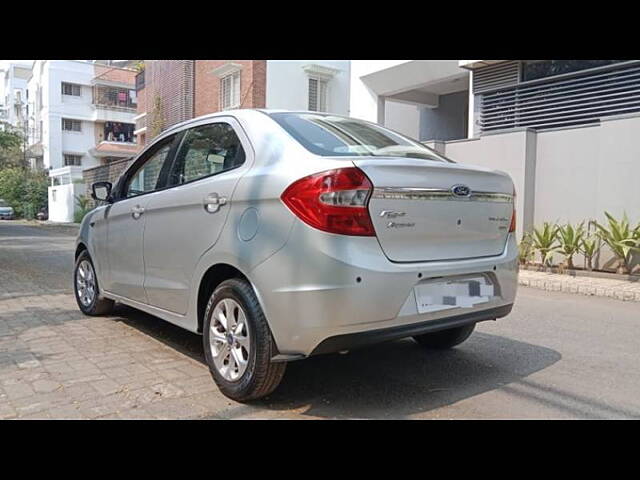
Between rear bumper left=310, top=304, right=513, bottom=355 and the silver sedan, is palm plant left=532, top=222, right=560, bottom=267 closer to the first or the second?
the silver sedan

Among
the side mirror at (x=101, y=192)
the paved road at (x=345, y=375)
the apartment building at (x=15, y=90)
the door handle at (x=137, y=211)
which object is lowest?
the paved road at (x=345, y=375)

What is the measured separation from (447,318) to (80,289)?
4254 millimetres

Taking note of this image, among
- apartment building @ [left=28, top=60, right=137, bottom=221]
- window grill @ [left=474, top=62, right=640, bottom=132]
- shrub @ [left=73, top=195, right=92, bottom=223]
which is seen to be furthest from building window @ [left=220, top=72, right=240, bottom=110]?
apartment building @ [left=28, top=60, right=137, bottom=221]

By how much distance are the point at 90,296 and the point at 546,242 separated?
6.96 metres

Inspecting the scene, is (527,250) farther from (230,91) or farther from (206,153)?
(230,91)

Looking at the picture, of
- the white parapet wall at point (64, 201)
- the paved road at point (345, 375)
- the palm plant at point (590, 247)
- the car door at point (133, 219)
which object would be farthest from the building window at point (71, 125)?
the car door at point (133, 219)

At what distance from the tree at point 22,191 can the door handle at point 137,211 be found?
3821 centimetres

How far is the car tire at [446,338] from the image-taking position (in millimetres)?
4285

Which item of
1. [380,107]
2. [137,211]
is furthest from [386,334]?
[380,107]

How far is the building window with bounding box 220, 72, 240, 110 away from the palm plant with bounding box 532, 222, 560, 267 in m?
14.3

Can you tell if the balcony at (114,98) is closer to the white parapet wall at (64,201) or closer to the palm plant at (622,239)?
the white parapet wall at (64,201)

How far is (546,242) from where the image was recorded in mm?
9109

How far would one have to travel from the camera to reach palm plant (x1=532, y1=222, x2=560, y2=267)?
9025mm

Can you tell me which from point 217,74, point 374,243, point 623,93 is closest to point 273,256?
point 374,243
